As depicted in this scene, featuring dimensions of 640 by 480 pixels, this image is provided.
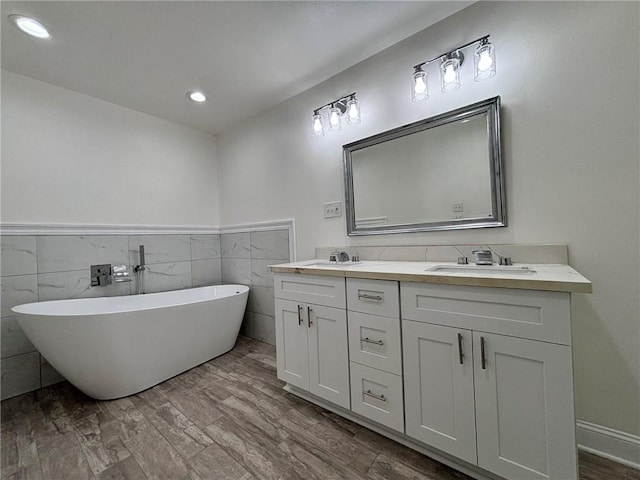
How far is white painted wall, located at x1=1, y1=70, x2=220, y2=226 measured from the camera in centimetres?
194

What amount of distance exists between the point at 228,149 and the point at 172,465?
2823 mm

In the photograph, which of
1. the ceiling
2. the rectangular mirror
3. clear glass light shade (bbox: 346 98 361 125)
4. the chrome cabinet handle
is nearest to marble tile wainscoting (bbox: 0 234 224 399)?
the ceiling

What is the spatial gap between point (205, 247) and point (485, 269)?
2.81 meters

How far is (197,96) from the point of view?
2340mm

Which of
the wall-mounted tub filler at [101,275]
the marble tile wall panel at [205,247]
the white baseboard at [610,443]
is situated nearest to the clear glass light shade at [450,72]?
the white baseboard at [610,443]

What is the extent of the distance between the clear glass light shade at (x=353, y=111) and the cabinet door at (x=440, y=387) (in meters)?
1.47

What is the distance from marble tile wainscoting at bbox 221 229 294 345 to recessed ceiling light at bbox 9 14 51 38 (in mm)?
1942

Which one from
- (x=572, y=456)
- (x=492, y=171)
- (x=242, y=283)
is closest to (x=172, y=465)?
(x=572, y=456)

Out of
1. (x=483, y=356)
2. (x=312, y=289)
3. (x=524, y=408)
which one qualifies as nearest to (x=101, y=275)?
(x=312, y=289)

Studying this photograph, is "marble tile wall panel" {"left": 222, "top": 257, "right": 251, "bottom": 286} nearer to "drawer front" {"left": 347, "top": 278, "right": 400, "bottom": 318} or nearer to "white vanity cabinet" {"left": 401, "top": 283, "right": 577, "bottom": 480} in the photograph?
"drawer front" {"left": 347, "top": 278, "right": 400, "bottom": 318}

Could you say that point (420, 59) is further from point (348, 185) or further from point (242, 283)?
point (242, 283)

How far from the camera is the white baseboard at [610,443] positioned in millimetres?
1132

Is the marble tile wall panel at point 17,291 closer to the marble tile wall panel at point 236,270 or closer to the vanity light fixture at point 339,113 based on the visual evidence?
the marble tile wall panel at point 236,270

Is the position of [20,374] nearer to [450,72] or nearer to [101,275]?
[101,275]
